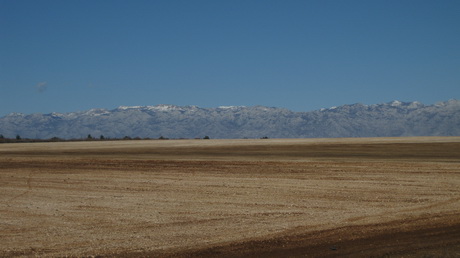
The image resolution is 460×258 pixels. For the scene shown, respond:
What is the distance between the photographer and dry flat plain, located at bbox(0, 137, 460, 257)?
13.3 meters

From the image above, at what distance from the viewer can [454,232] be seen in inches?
556

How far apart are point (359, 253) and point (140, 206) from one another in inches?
377

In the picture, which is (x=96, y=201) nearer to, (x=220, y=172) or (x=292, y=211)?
(x=292, y=211)

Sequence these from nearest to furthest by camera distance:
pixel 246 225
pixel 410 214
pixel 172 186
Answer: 1. pixel 246 225
2. pixel 410 214
3. pixel 172 186

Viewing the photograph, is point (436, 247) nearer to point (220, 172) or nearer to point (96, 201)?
point (96, 201)

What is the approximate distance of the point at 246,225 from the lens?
636 inches

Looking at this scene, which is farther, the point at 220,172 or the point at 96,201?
the point at 220,172

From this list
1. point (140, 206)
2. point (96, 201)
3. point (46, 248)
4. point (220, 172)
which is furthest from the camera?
point (220, 172)

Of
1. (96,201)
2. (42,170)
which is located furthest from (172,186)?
(42,170)

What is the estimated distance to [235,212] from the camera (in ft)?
60.3

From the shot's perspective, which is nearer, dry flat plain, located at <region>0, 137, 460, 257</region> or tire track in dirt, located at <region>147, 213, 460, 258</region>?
tire track in dirt, located at <region>147, 213, 460, 258</region>

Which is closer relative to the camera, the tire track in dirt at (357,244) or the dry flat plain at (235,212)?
the tire track in dirt at (357,244)

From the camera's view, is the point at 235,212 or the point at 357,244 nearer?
the point at 357,244

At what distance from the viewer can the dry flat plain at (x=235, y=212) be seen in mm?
13281
